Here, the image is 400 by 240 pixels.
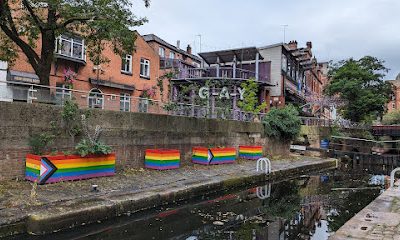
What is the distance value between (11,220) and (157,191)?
13.5ft

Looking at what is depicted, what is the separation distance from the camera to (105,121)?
1230 centimetres

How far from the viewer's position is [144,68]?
2873 cm

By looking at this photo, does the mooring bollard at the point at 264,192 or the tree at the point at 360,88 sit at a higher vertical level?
the tree at the point at 360,88

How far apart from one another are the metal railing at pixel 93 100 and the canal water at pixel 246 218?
179 inches

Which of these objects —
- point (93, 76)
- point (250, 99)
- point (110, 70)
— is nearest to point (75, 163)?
point (93, 76)

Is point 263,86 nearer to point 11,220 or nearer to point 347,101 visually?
point 347,101

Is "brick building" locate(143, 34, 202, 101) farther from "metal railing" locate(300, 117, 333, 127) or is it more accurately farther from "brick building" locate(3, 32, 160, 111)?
"metal railing" locate(300, 117, 333, 127)

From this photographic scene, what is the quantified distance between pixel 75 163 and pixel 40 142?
116 centimetres

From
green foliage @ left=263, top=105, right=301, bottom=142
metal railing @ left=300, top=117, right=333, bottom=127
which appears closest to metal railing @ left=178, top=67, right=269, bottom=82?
metal railing @ left=300, top=117, right=333, bottom=127

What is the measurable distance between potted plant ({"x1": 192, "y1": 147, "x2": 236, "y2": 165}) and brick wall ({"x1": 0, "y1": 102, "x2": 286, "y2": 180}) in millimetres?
375

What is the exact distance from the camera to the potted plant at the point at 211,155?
16.3 meters

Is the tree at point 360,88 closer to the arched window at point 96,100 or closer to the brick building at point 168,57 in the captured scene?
the brick building at point 168,57

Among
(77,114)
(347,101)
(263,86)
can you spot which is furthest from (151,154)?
(347,101)

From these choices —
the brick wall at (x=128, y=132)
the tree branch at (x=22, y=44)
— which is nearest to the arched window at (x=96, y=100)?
the brick wall at (x=128, y=132)
